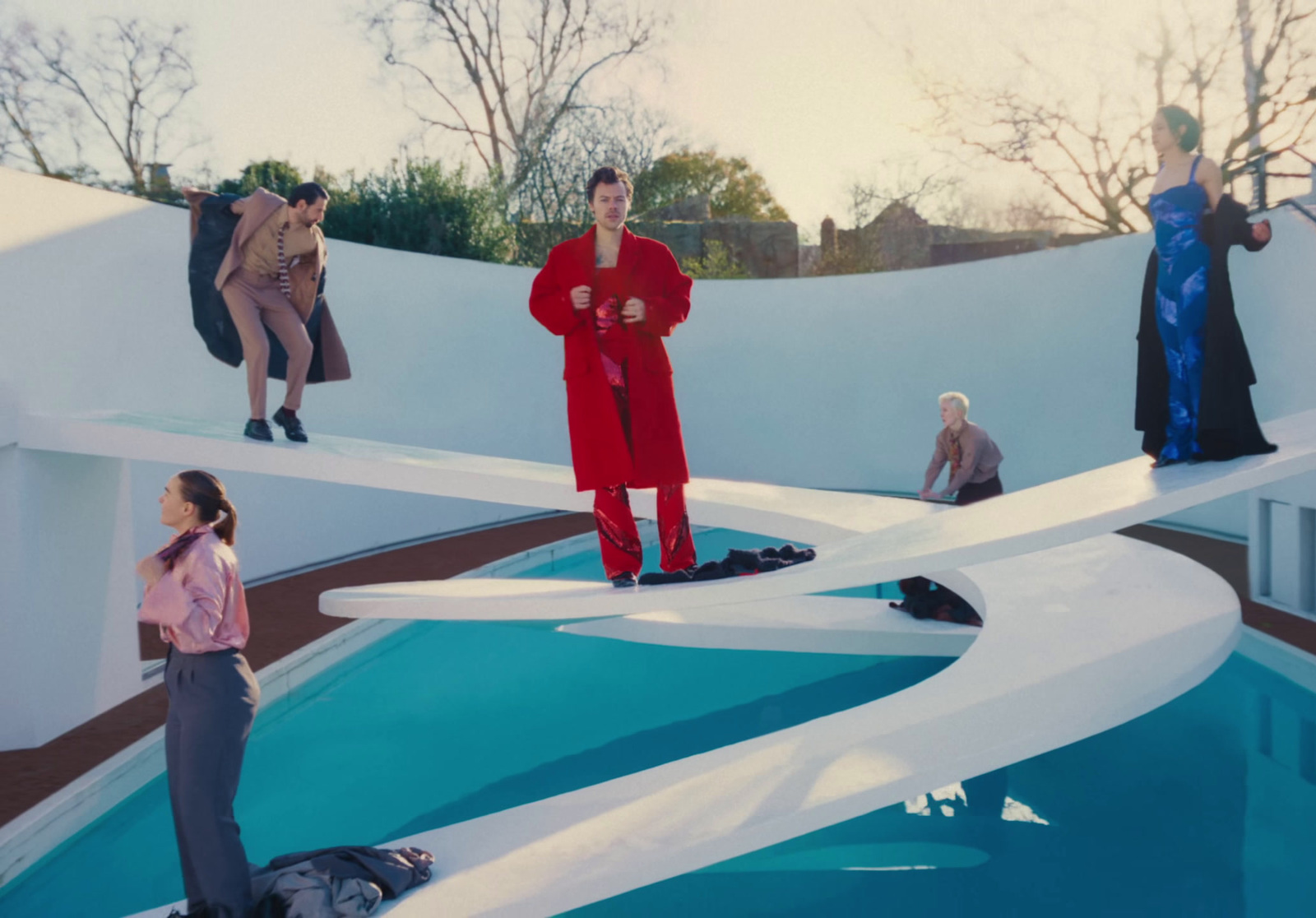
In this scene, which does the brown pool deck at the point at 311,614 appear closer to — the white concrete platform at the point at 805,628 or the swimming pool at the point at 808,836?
the swimming pool at the point at 808,836

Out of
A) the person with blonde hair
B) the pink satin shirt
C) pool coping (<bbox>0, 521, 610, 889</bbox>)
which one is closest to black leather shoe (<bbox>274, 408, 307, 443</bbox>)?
pool coping (<bbox>0, 521, 610, 889</bbox>)

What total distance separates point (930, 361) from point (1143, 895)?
9.52 m

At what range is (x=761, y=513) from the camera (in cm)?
482

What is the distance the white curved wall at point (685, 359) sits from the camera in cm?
610

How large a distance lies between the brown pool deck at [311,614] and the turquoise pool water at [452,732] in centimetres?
31

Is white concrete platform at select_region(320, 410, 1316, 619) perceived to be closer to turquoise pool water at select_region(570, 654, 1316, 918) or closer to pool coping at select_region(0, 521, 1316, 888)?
turquoise pool water at select_region(570, 654, 1316, 918)

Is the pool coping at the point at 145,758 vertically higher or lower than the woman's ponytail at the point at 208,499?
lower

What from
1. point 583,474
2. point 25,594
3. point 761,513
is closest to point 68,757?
point 25,594

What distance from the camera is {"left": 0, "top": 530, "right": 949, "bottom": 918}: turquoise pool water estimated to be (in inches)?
143

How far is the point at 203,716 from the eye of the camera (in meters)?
2.38

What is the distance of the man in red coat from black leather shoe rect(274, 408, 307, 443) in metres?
1.68

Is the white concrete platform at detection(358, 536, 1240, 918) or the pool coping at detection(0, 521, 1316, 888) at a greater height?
the white concrete platform at detection(358, 536, 1240, 918)

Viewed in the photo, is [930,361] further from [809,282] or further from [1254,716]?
[1254,716]

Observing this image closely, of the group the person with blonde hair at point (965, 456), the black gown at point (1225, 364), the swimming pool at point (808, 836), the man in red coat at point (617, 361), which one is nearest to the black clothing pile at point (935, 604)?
the swimming pool at point (808, 836)
